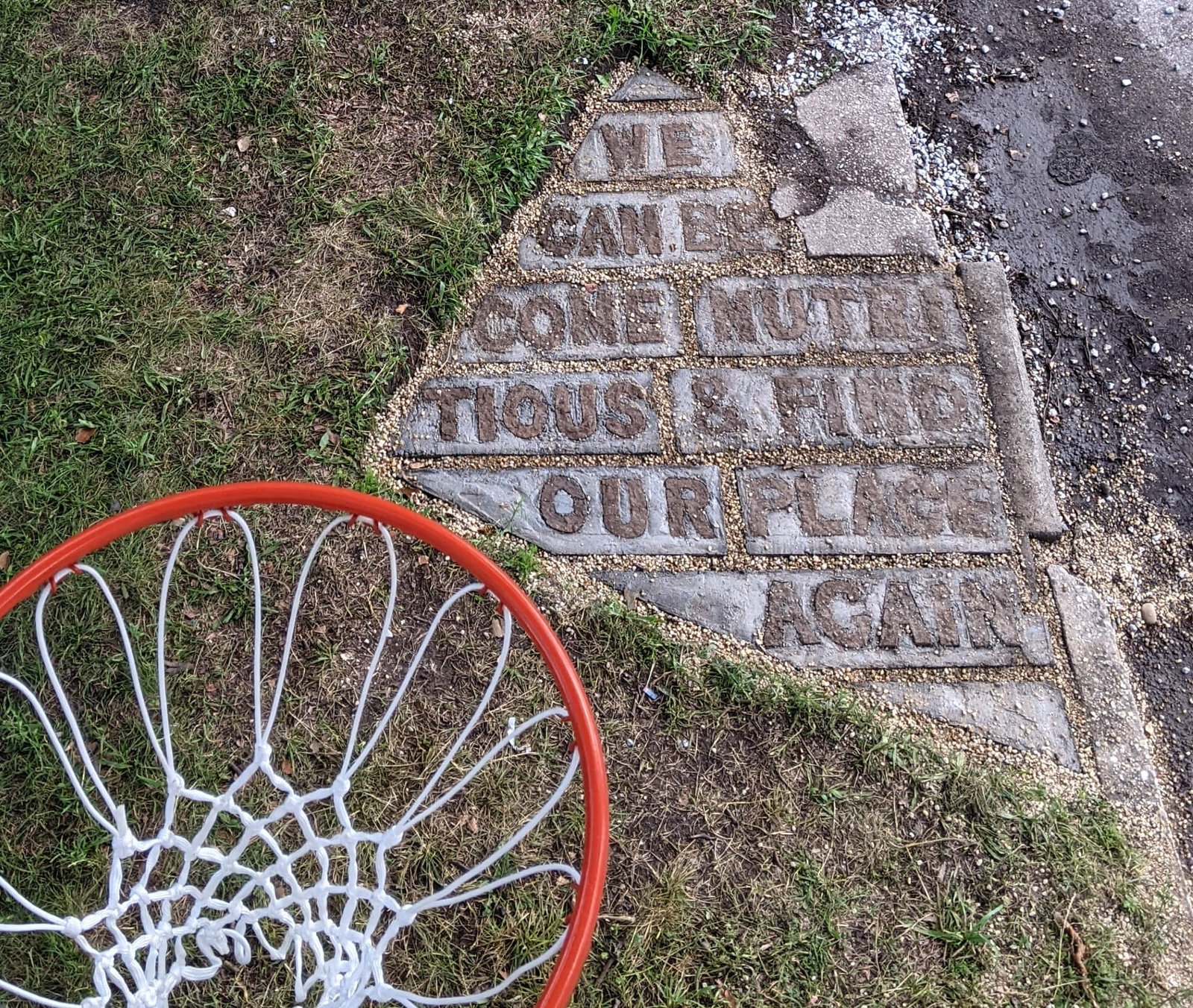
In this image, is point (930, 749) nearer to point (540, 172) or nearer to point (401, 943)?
point (401, 943)

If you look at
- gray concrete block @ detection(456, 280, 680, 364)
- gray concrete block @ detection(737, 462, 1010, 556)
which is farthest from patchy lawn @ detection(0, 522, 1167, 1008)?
gray concrete block @ detection(456, 280, 680, 364)

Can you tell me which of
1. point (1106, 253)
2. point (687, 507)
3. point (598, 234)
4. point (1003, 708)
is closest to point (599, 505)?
point (687, 507)

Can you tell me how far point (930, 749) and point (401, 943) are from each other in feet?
4.75

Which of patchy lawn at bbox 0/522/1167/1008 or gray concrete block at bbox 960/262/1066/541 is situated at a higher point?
gray concrete block at bbox 960/262/1066/541

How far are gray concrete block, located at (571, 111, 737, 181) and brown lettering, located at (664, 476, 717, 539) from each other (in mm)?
1144

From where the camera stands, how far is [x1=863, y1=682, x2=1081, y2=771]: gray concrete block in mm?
2596

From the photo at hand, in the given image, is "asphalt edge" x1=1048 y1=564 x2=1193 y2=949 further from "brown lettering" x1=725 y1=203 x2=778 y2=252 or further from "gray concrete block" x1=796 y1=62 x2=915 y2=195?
"gray concrete block" x1=796 y1=62 x2=915 y2=195

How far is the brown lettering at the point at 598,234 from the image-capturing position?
10.4ft

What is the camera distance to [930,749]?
257 centimetres

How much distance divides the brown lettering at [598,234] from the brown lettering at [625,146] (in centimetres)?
18

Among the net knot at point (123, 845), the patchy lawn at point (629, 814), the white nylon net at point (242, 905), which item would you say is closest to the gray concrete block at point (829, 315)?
the patchy lawn at point (629, 814)

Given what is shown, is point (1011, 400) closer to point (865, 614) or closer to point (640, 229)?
point (865, 614)

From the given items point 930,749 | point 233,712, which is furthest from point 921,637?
point 233,712

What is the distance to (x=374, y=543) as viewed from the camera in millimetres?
2736
